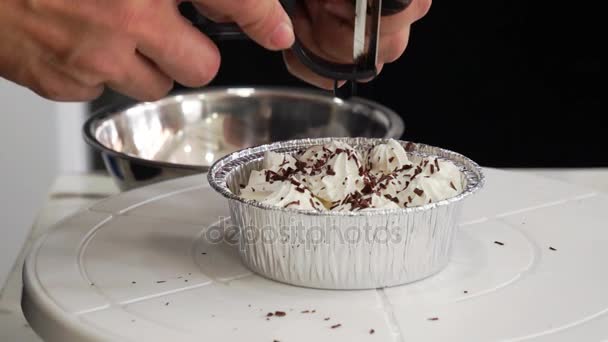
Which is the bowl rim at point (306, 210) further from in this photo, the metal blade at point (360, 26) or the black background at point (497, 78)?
the black background at point (497, 78)

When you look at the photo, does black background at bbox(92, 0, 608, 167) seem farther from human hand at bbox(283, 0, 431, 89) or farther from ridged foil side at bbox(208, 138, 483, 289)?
ridged foil side at bbox(208, 138, 483, 289)

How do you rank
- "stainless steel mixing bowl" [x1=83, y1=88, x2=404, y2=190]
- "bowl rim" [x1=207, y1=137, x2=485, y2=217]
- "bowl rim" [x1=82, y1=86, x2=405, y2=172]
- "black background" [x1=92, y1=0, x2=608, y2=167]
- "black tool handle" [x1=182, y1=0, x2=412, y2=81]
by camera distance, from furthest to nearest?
"black background" [x1=92, y1=0, x2=608, y2=167]
"stainless steel mixing bowl" [x1=83, y1=88, x2=404, y2=190]
"bowl rim" [x1=82, y1=86, x2=405, y2=172]
"black tool handle" [x1=182, y1=0, x2=412, y2=81]
"bowl rim" [x1=207, y1=137, x2=485, y2=217]

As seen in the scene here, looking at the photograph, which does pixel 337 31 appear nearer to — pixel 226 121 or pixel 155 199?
pixel 155 199

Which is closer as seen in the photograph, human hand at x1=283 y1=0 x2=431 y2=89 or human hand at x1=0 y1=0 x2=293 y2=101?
human hand at x1=0 y1=0 x2=293 y2=101

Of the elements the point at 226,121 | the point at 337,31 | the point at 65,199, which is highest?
the point at 337,31

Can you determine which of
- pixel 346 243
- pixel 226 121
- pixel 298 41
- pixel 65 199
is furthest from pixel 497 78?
pixel 346 243

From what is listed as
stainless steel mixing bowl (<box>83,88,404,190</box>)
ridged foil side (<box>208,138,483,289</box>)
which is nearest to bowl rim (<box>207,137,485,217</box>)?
ridged foil side (<box>208,138,483,289</box>)

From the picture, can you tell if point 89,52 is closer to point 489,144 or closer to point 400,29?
point 400,29

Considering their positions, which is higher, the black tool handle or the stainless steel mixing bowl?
the black tool handle
